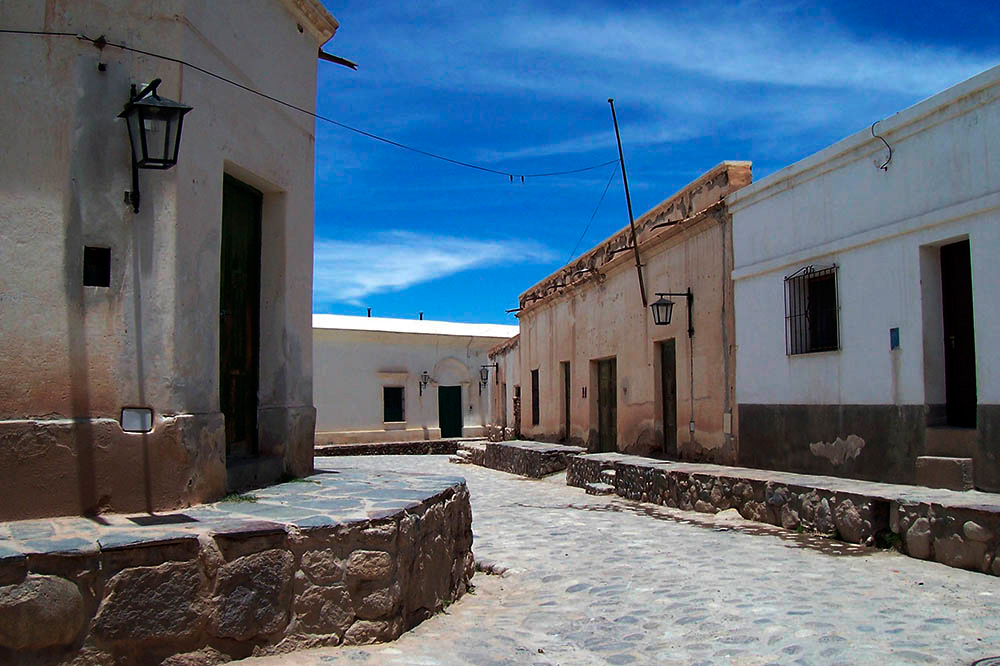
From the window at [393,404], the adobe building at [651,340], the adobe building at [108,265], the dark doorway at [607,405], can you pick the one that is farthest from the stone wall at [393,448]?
the adobe building at [108,265]

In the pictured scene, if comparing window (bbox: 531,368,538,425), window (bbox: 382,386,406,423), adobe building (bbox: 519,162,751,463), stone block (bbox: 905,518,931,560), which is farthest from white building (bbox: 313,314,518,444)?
stone block (bbox: 905,518,931,560)

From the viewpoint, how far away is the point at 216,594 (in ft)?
13.1

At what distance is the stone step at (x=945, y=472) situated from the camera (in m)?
7.42

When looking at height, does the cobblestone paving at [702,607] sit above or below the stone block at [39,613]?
below

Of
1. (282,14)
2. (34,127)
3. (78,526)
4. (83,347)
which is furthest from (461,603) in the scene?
(282,14)

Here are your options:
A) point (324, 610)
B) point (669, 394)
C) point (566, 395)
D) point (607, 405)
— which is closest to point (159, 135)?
point (324, 610)

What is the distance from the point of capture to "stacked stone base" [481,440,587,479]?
16.1 metres

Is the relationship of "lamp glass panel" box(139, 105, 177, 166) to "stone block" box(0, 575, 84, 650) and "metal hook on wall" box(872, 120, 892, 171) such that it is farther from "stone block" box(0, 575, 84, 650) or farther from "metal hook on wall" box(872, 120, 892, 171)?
"metal hook on wall" box(872, 120, 892, 171)

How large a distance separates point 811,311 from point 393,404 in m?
20.9

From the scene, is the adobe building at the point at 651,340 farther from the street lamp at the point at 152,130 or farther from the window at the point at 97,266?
the window at the point at 97,266

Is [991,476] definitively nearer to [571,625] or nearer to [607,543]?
[607,543]

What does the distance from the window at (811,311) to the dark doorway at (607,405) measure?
6.02 m

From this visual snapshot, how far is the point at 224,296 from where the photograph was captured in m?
6.09

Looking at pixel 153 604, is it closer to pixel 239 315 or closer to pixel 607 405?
pixel 239 315
